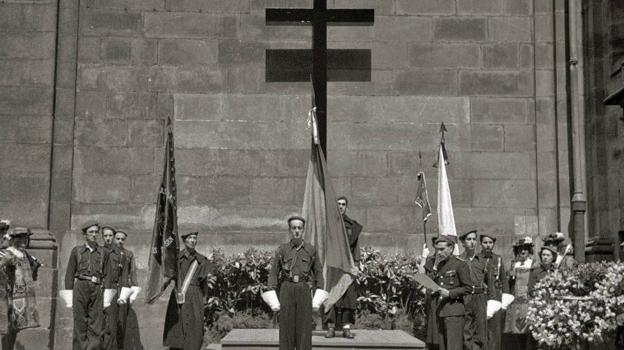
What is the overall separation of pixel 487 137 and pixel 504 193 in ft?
3.55

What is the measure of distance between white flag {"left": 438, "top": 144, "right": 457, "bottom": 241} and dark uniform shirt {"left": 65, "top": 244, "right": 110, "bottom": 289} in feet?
18.7

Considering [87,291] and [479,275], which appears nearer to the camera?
[479,275]

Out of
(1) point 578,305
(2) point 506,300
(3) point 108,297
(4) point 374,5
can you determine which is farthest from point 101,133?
(1) point 578,305

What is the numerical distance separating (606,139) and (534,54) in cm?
209

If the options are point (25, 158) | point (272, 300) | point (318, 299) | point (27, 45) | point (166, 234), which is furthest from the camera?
point (27, 45)

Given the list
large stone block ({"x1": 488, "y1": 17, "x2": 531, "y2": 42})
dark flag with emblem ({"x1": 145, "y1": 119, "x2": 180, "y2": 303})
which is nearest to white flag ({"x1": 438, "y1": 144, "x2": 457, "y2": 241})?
large stone block ({"x1": 488, "y1": 17, "x2": 531, "y2": 42})

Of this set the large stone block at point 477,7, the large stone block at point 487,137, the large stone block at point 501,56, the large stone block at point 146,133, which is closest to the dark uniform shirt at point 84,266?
the large stone block at point 146,133

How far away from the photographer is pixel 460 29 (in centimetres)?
1672

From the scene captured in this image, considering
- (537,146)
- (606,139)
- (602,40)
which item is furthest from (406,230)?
(602,40)

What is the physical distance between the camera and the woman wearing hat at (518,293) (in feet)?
45.4

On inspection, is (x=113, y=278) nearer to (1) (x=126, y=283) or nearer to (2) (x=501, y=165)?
(1) (x=126, y=283)

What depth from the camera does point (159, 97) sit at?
16.3 m

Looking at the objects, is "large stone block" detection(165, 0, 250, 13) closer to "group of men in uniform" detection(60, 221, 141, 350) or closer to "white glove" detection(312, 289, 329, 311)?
"group of men in uniform" detection(60, 221, 141, 350)

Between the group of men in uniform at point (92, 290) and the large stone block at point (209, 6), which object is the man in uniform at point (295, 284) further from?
the large stone block at point (209, 6)
